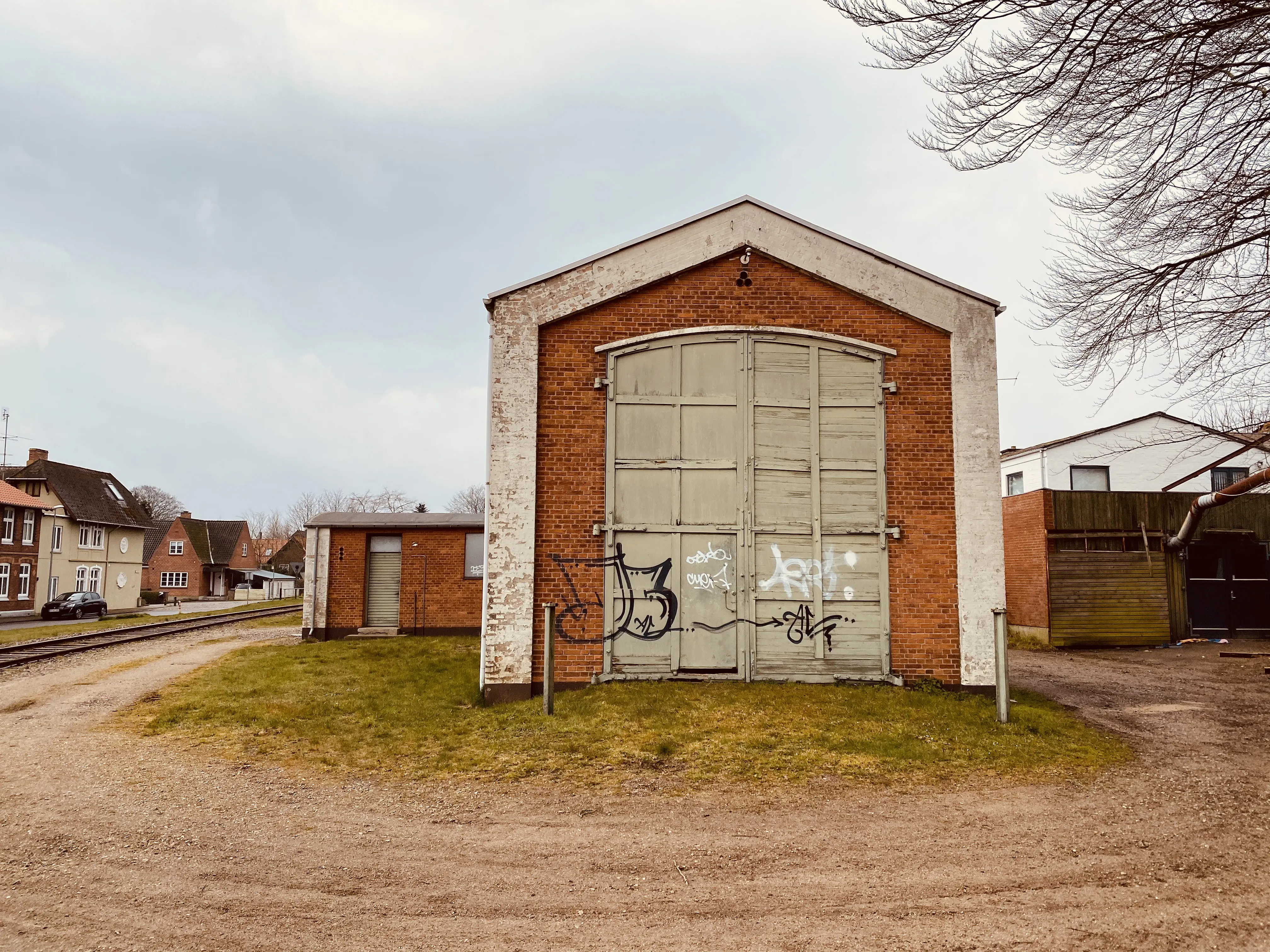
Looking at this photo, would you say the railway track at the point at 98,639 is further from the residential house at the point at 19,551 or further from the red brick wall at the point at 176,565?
the red brick wall at the point at 176,565

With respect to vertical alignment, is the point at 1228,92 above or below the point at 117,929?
above

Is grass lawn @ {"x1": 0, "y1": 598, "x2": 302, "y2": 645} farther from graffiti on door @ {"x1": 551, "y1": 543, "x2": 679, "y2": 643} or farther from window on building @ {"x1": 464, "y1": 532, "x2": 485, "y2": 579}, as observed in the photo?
graffiti on door @ {"x1": 551, "y1": 543, "x2": 679, "y2": 643}

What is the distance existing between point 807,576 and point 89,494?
169ft

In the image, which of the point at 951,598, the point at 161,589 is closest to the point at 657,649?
the point at 951,598

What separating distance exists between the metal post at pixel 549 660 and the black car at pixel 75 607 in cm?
3481

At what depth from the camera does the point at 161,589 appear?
65.1 m

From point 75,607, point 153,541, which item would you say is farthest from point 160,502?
point 75,607

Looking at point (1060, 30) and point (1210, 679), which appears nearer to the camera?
point (1060, 30)

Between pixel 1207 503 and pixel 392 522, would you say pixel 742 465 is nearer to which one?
pixel 392 522

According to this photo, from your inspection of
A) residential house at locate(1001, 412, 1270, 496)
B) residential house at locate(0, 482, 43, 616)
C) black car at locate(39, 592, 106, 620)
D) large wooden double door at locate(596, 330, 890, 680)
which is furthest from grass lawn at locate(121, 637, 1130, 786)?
residential house at locate(0, 482, 43, 616)

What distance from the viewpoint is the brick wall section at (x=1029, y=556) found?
19500mm

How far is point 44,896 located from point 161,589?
70.7 meters

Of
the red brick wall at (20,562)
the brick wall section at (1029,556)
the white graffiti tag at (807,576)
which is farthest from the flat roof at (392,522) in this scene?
the red brick wall at (20,562)

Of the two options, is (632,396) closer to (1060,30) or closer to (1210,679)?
(1060,30)
